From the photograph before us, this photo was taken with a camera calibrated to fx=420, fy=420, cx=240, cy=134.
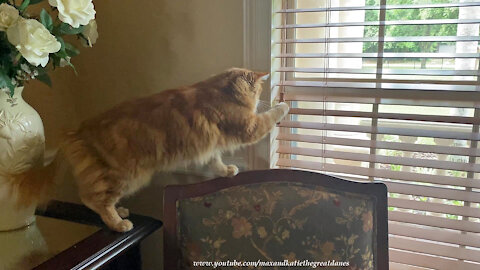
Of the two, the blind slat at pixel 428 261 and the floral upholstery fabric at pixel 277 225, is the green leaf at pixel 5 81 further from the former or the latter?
the blind slat at pixel 428 261

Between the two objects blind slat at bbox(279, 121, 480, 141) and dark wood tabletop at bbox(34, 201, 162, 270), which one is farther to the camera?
blind slat at bbox(279, 121, 480, 141)

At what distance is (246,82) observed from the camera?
1.20m

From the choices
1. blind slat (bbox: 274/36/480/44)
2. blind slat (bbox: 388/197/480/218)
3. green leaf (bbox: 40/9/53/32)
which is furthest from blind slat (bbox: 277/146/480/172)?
green leaf (bbox: 40/9/53/32)

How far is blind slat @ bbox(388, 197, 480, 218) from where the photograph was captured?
4.11ft

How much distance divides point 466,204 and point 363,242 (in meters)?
0.45

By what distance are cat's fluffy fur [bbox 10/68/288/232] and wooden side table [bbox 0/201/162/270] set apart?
0.05m

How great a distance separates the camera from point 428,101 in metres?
1.26

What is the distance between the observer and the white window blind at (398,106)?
1.23 meters

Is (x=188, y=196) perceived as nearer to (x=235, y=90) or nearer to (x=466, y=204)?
(x=235, y=90)

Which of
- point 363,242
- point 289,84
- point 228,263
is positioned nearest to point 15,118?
point 228,263

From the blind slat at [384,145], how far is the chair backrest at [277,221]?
264 millimetres

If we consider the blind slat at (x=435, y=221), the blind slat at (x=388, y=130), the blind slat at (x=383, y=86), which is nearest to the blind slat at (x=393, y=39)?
the blind slat at (x=383, y=86)

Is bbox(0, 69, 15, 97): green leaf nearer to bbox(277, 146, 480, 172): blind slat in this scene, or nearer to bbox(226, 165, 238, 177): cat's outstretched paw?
bbox(226, 165, 238, 177): cat's outstretched paw

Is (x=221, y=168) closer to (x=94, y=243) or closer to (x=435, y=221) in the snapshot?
(x=94, y=243)
